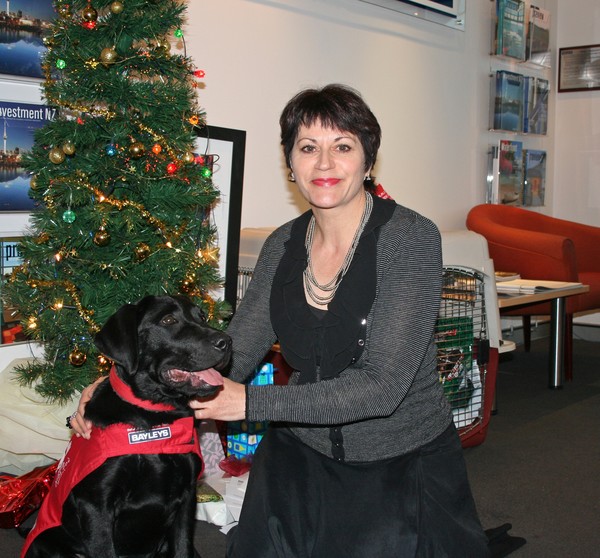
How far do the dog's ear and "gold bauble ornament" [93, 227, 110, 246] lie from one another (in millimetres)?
832

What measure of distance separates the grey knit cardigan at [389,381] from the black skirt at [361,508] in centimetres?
5

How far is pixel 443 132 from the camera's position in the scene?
580cm

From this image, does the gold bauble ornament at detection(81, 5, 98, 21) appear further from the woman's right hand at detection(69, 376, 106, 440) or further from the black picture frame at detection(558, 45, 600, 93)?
the black picture frame at detection(558, 45, 600, 93)

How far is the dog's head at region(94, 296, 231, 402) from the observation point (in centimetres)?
188

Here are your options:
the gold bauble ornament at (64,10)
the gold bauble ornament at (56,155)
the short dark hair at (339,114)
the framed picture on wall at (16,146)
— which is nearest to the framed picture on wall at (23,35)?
the framed picture on wall at (16,146)

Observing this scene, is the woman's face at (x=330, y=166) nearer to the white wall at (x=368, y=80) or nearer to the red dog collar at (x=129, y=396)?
the red dog collar at (x=129, y=396)

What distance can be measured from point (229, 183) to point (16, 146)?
1036 millimetres

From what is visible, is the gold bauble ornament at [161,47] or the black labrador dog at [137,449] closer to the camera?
the black labrador dog at [137,449]

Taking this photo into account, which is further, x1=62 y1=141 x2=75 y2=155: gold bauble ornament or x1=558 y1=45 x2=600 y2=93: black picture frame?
x1=558 y1=45 x2=600 y2=93: black picture frame

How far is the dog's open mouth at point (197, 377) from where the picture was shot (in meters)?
1.80

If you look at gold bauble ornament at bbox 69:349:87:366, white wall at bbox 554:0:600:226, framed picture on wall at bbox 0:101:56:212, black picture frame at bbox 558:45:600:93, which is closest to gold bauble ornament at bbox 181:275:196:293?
gold bauble ornament at bbox 69:349:87:366

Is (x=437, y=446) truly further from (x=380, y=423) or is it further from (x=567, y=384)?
(x=567, y=384)

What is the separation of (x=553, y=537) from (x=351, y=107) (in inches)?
69.6

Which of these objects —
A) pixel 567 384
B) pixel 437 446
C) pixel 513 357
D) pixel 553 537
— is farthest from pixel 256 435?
pixel 513 357
